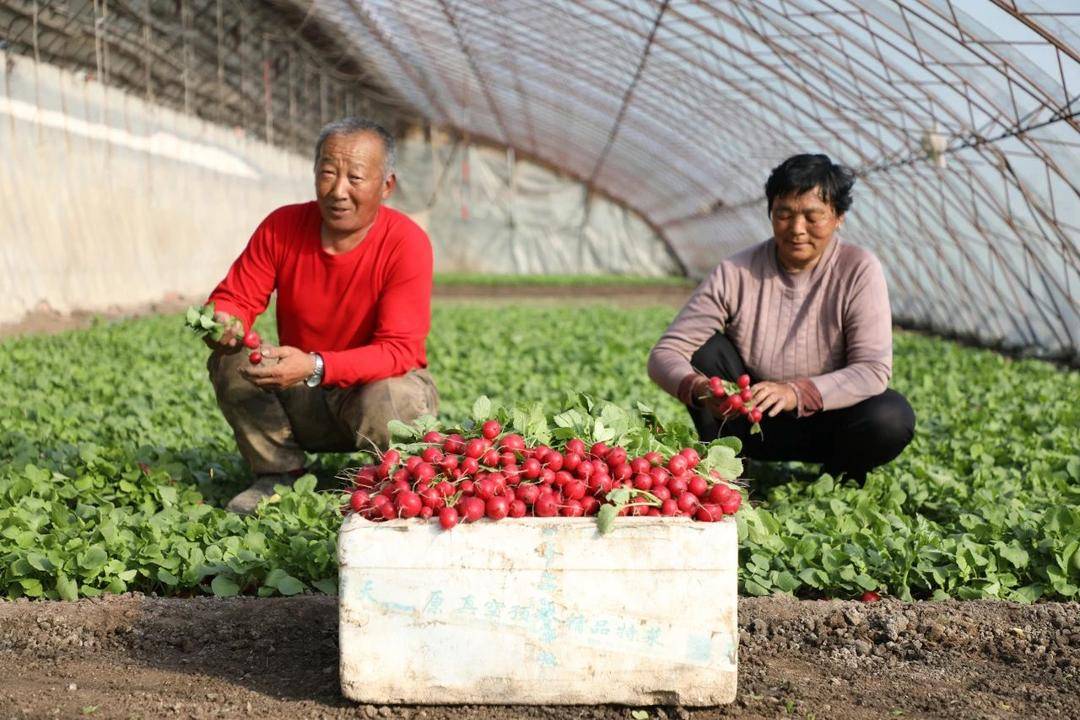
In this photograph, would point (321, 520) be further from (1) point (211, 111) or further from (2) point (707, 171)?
(2) point (707, 171)

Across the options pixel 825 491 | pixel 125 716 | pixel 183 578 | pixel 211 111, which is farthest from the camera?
pixel 211 111

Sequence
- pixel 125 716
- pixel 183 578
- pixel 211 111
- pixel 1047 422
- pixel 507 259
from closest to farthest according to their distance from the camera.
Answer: pixel 125 716 < pixel 183 578 < pixel 1047 422 < pixel 211 111 < pixel 507 259

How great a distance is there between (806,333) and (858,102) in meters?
9.31

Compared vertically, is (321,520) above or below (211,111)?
below

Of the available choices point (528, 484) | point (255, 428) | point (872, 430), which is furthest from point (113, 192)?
point (528, 484)

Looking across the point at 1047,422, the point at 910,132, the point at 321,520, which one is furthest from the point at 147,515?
the point at 910,132

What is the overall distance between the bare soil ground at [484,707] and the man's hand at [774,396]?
28.9 inches

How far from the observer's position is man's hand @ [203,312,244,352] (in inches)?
164

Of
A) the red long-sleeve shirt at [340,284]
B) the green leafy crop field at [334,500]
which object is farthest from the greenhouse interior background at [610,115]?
the red long-sleeve shirt at [340,284]

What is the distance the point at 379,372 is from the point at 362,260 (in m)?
0.46

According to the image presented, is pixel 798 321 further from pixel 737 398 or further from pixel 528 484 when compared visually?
pixel 528 484

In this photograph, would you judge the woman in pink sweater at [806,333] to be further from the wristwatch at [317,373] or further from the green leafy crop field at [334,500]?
the wristwatch at [317,373]

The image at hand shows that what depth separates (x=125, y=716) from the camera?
8.98 ft

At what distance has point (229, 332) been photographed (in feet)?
13.7
